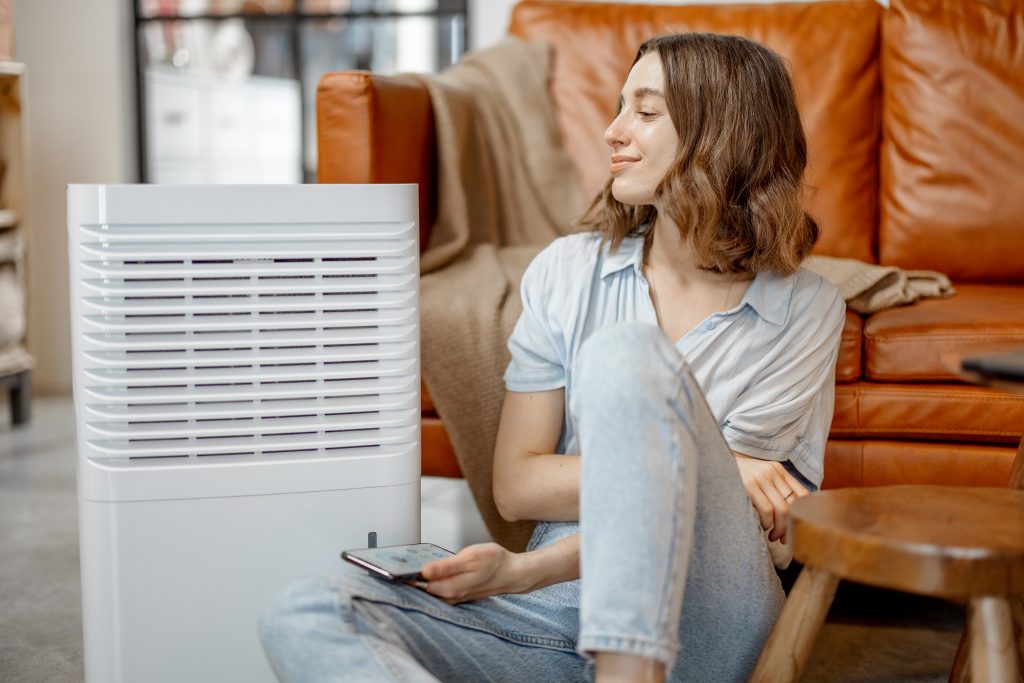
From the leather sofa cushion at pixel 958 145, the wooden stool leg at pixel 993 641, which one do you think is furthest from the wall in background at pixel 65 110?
the wooden stool leg at pixel 993 641

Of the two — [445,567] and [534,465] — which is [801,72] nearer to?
[534,465]

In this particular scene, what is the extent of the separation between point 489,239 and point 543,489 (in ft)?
2.94

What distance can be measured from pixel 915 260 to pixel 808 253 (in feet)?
2.85

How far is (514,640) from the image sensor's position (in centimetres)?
114

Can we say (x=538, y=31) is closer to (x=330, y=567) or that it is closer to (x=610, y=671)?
(x=330, y=567)

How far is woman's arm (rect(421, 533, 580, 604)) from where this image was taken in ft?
3.57

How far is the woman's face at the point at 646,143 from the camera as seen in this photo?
129 centimetres

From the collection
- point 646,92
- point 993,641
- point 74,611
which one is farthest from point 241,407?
point 74,611

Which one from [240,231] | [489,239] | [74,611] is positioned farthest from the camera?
[489,239]

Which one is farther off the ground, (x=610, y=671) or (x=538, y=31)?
(x=538, y=31)

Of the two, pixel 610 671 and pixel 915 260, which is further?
pixel 915 260

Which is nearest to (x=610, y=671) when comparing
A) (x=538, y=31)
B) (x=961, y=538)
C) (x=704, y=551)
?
(x=704, y=551)

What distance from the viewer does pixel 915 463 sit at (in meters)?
1.62

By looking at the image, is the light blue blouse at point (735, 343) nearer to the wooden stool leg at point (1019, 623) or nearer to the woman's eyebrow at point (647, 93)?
the woman's eyebrow at point (647, 93)
